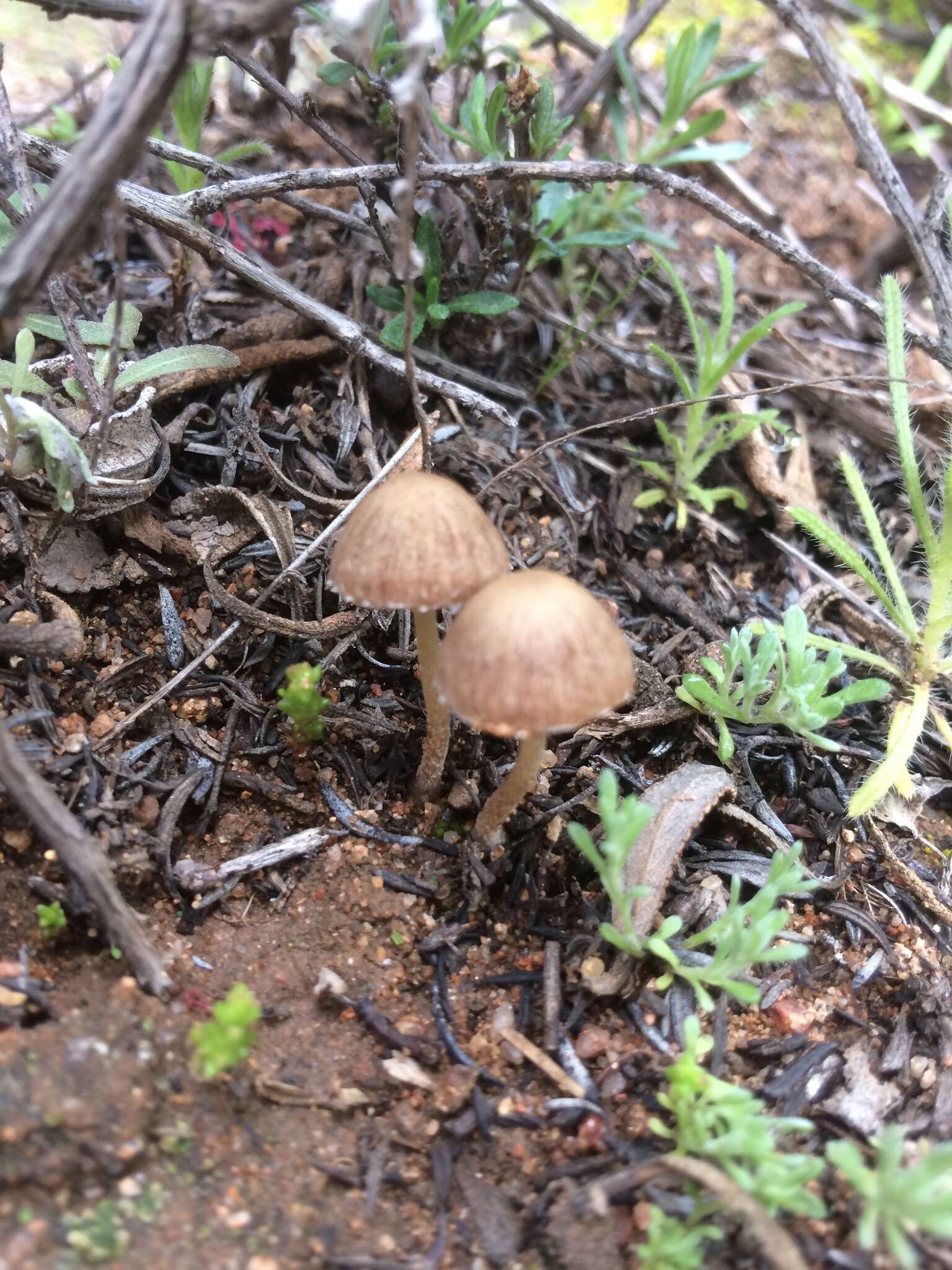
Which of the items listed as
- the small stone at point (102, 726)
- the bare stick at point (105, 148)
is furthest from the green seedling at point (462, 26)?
the small stone at point (102, 726)

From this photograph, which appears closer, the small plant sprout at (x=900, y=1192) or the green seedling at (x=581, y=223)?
the small plant sprout at (x=900, y=1192)

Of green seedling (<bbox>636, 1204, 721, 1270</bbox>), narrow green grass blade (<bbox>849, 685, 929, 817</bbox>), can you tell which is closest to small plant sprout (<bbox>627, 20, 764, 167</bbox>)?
narrow green grass blade (<bbox>849, 685, 929, 817</bbox>)

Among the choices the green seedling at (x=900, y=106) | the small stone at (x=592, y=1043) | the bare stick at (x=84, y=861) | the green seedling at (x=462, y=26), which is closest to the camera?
the bare stick at (x=84, y=861)

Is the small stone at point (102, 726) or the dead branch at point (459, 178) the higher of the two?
the dead branch at point (459, 178)

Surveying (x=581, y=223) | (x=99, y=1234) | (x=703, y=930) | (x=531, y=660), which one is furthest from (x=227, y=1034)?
(x=581, y=223)

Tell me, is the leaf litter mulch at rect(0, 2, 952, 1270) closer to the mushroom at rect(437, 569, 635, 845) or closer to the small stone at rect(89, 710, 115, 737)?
the small stone at rect(89, 710, 115, 737)

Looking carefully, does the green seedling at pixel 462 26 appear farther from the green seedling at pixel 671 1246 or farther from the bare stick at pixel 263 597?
the green seedling at pixel 671 1246

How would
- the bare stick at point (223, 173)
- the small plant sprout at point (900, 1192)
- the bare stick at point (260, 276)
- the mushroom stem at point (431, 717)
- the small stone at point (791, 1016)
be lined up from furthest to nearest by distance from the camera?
the bare stick at point (223, 173)
the bare stick at point (260, 276)
the mushroom stem at point (431, 717)
the small stone at point (791, 1016)
the small plant sprout at point (900, 1192)
